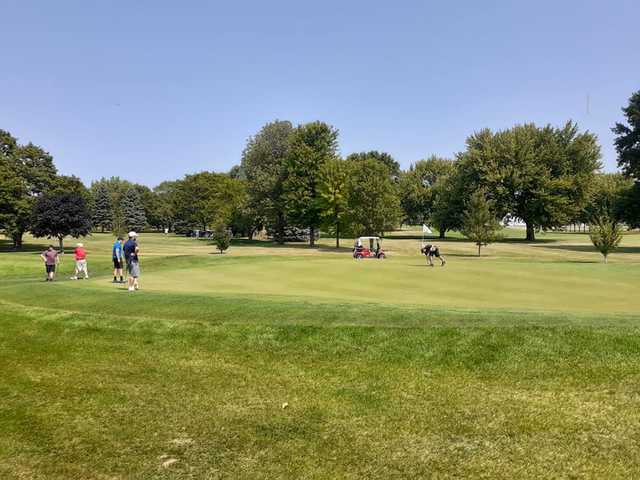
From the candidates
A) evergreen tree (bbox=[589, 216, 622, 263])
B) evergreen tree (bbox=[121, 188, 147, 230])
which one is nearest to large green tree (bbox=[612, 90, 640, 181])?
evergreen tree (bbox=[589, 216, 622, 263])

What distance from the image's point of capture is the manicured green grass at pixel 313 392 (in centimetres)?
590

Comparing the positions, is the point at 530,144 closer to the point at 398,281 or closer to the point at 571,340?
the point at 398,281

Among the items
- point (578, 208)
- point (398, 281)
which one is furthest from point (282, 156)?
point (398, 281)

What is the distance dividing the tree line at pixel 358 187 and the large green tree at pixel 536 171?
0.55ft

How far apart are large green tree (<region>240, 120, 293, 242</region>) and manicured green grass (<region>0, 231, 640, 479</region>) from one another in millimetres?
64132

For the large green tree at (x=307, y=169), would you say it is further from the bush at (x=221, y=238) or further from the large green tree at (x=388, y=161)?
the large green tree at (x=388, y=161)

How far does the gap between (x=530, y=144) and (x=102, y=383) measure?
8421 cm

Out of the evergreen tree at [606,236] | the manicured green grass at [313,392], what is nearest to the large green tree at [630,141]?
the evergreen tree at [606,236]

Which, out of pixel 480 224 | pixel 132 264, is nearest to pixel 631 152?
pixel 480 224

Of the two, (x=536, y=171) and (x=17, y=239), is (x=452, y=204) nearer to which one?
(x=536, y=171)

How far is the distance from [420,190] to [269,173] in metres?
44.9

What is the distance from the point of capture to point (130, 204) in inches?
5635

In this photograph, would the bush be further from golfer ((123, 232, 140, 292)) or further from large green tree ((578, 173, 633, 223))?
large green tree ((578, 173, 633, 223))

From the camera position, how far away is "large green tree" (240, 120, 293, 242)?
3145 inches
